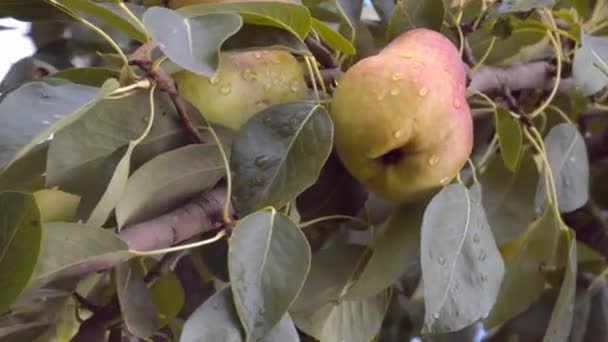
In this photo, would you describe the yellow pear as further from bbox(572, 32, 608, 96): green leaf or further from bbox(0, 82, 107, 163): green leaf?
bbox(572, 32, 608, 96): green leaf

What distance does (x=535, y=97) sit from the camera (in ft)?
2.36

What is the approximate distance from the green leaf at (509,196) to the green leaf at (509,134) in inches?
4.4

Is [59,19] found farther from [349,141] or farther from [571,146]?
[571,146]

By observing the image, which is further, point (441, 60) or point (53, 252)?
point (441, 60)

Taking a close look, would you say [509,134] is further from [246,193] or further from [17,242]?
[17,242]

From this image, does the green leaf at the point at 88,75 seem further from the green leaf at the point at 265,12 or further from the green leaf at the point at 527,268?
the green leaf at the point at 527,268

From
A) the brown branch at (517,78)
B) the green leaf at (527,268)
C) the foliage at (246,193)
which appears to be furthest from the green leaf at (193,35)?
the green leaf at (527,268)

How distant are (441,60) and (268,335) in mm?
177

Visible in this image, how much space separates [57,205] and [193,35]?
146mm

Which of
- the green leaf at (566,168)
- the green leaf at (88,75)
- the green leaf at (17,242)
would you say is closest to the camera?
the green leaf at (17,242)

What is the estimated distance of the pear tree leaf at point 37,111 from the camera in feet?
1.31

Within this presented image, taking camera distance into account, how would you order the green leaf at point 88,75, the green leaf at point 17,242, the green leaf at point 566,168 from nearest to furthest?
the green leaf at point 17,242 < the green leaf at point 88,75 < the green leaf at point 566,168

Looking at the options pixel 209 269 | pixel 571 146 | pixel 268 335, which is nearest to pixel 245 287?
pixel 268 335

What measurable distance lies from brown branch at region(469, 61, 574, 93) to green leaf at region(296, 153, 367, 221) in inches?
4.3
